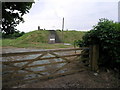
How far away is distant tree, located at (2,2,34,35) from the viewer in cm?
401

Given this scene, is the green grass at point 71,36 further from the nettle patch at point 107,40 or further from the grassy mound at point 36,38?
the nettle patch at point 107,40

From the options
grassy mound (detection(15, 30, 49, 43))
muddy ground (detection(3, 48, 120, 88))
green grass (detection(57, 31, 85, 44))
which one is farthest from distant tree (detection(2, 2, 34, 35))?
green grass (detection(57, 31, 85, 44))

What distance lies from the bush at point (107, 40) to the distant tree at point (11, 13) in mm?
3081

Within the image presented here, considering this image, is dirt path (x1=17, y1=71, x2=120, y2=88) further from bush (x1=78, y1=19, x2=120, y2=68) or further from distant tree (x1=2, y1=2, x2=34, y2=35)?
distant tree (x1=2, y1=2, x2=34, y2=35)

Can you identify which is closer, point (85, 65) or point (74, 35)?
point (85, 65)

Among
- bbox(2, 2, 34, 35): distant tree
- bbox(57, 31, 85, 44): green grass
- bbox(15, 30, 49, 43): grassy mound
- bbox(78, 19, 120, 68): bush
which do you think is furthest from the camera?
bbox(57, 31, 85, 44): green grass

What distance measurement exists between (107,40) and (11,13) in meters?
4.19

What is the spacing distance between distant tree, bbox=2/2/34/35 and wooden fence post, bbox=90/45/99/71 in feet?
11.1

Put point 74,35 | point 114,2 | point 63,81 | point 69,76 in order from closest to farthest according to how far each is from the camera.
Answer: point 63,81 < point 69,76 < point 114,2 < point 74,35

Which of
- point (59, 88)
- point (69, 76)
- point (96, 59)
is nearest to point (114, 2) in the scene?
point (96, 59)

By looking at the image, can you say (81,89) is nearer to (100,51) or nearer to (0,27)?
(100,51)

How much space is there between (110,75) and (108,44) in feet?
4.00

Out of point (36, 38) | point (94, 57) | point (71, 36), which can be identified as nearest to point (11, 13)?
point (94, 57)

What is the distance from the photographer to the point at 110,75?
3938 millimetres
